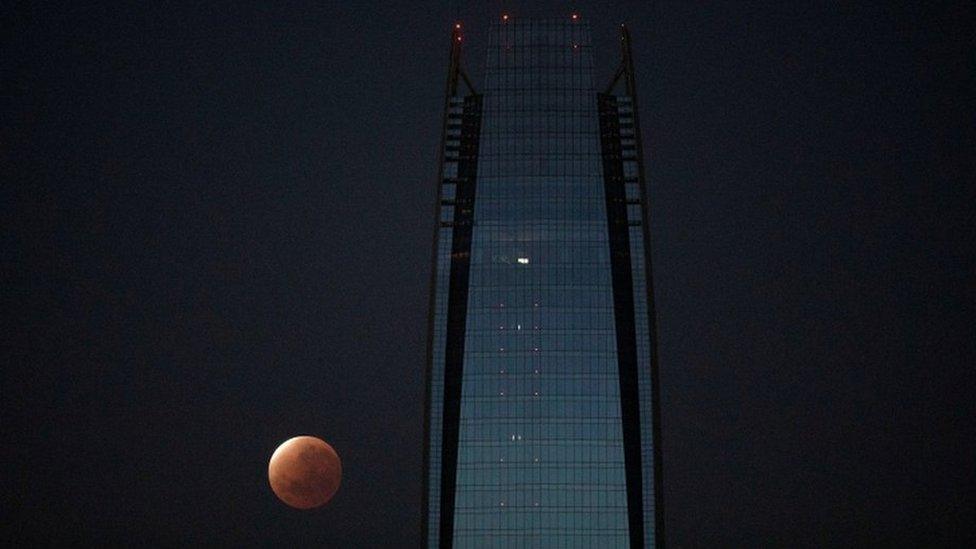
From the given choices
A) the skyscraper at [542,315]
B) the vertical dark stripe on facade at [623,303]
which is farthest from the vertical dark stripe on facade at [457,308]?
the vertical dark stripe on facade at [623,303]

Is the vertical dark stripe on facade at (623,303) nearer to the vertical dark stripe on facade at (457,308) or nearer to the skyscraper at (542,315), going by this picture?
the skyscraper at (542,315)

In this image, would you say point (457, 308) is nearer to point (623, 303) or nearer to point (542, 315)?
point (542, 315)

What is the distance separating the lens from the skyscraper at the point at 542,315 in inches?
2586

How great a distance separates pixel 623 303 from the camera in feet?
223

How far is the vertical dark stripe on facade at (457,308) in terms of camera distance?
6606 cm

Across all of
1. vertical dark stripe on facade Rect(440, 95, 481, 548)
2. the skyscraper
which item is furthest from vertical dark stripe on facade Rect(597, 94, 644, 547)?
vertical dark stripe on facade Rect(440, 95, 481, 548)

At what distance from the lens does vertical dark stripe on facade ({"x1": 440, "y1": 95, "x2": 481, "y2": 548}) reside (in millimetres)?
66062

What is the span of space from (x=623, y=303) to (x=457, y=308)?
1125 centimetres

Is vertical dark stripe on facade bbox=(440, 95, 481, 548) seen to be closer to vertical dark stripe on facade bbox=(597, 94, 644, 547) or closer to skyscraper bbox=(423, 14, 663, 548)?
skyscraper bbox=(423, 14, 663, 548)

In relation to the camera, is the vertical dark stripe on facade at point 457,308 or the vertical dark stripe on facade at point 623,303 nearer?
the vertical dark stripe on facade at point 623,303

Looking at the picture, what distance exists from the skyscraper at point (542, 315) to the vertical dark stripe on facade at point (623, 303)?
0.10 metres

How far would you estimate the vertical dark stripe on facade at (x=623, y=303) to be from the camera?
2579 inches

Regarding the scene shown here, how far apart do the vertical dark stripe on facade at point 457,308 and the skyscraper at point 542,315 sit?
0.31 feet

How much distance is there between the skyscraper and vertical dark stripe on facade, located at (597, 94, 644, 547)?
0.31 ft
